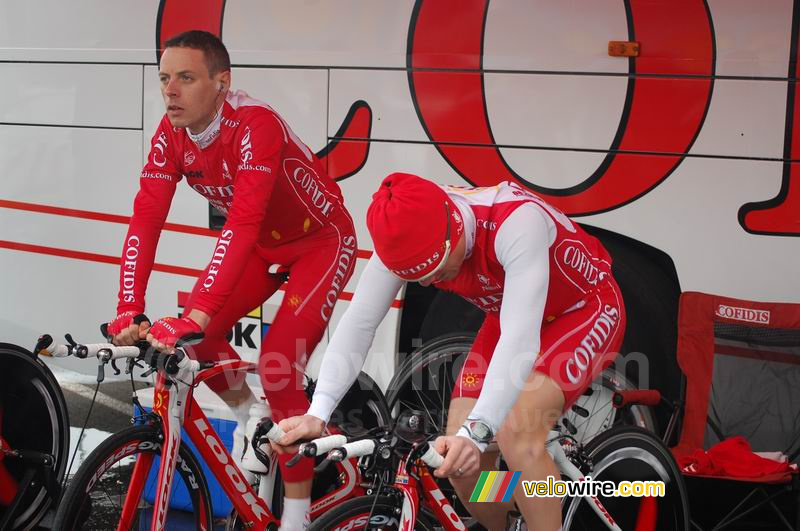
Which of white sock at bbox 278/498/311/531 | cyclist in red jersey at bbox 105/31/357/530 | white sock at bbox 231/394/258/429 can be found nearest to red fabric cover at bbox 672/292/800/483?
cyclist in red jersey at bbox 105/31/357/530

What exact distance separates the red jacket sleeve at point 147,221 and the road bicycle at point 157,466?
0.35 metres

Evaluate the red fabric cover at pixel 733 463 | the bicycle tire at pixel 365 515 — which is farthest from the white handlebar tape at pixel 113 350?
the red fabric cover at pixel 733 463

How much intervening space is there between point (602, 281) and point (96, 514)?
6.90 feet

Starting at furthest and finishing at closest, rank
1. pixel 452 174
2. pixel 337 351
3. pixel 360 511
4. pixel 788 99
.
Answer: pixel 452 174, pixel 788 99, pixel 337 351, pixel 360 511

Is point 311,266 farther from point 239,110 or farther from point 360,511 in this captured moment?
point 360,511

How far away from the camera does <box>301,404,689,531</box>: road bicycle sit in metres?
2.71

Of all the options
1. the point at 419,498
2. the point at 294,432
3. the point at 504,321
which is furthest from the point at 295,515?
the point at 504,321

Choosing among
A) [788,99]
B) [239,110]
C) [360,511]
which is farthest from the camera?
[788,99]

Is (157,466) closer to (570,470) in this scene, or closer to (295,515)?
(295,515)

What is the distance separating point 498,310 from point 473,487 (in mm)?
645

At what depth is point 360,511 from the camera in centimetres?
280

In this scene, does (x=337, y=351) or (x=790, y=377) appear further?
(x=790, y=377)

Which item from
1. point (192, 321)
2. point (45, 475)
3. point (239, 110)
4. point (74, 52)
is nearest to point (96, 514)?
point (192, 321)

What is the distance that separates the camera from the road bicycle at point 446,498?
107 inches
